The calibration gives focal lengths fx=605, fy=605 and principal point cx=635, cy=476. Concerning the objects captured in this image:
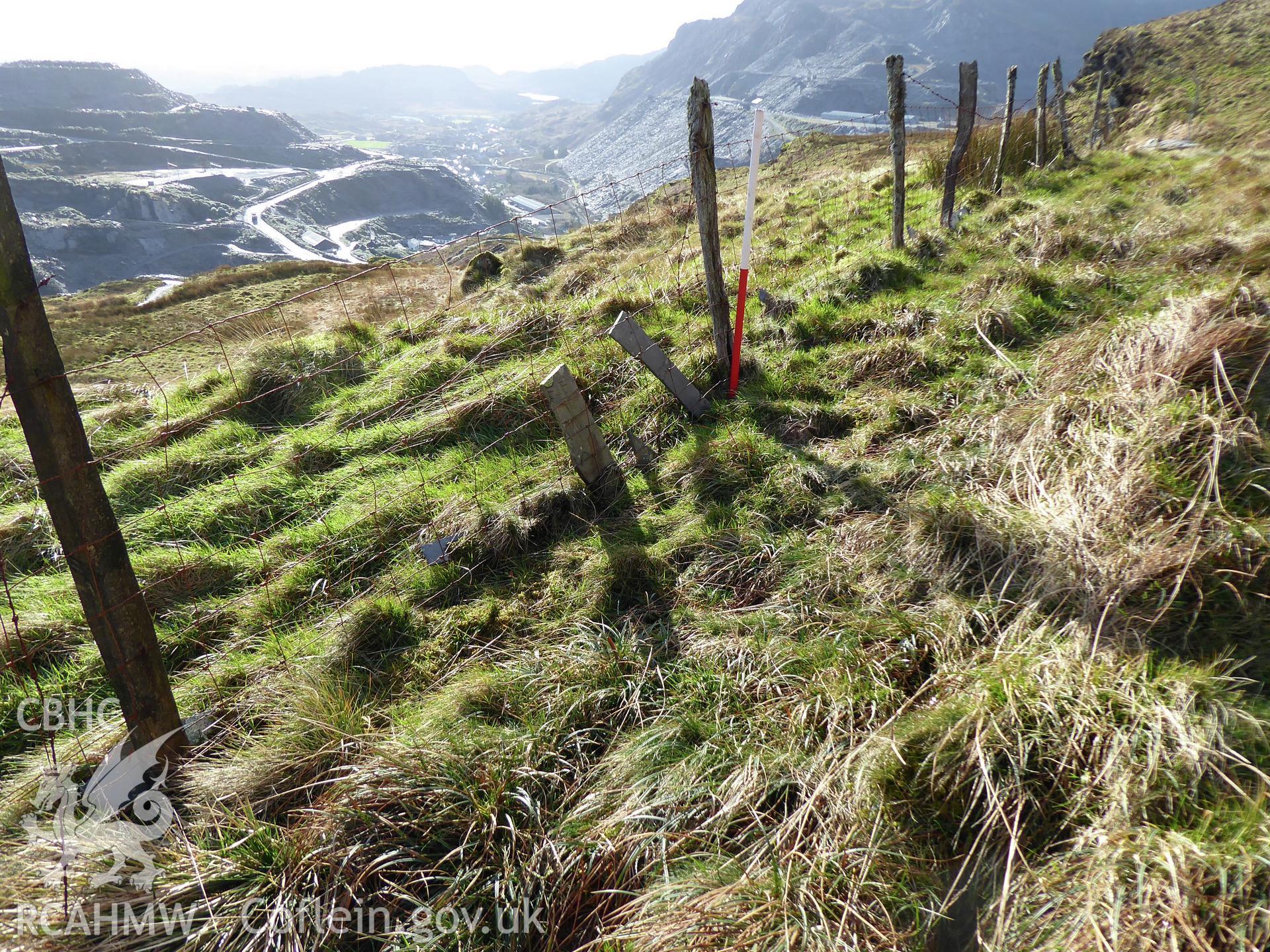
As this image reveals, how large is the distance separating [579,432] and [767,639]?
6.84ft

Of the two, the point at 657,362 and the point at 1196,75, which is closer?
the point at 657,362

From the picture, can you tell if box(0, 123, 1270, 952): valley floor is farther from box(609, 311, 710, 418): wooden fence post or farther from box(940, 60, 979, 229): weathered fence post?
box(940, 60, 979, 229): weathered fence post

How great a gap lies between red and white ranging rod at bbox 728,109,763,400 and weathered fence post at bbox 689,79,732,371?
0.44 ft

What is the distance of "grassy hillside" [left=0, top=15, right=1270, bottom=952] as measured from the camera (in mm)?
2133

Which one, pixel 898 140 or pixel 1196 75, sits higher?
pixel 1196 75

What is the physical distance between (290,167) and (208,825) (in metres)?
212

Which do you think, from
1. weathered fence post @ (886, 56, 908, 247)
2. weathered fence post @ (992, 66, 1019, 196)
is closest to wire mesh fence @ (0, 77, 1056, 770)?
weathered fence post @ (886, 56, 908, 247)

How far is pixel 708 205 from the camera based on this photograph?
5344 mm

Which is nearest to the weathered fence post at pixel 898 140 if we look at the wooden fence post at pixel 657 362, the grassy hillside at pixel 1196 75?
the wooden fence post at pixel 657 362

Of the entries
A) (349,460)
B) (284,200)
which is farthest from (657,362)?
(284,200)

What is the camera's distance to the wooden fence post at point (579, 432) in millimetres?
4270

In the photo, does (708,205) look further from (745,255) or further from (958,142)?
(958,142)

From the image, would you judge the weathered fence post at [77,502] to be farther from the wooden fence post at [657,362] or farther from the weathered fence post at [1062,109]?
the weathered fence post at [1062,109]

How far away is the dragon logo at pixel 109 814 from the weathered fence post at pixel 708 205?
4.75 metres
